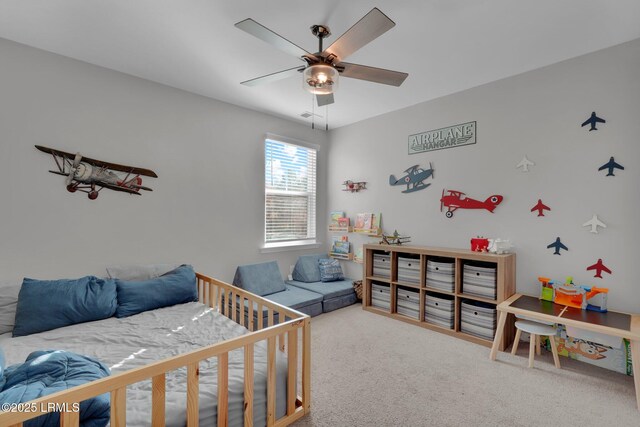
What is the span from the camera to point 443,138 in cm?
332

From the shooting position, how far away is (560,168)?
2.57m

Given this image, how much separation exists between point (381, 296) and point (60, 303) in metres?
3.07

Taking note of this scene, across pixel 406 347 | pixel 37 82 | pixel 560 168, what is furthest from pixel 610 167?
pixel 37 82

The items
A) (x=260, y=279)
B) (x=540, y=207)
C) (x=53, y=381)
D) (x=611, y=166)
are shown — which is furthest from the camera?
(x=260, y=279)

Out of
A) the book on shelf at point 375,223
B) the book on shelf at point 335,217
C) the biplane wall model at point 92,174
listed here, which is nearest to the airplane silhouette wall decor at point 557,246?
the book on shelf at point 375,223

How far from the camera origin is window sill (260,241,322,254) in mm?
3822

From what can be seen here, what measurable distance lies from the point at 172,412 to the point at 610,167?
341cm

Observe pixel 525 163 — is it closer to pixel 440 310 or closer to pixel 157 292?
pixel 440 310

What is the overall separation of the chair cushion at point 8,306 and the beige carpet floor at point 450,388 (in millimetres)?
2113

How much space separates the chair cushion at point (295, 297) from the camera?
3.16 m

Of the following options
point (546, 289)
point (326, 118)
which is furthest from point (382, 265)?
point (326, 118)

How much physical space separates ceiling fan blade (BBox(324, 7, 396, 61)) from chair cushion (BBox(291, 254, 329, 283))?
9.16 feet

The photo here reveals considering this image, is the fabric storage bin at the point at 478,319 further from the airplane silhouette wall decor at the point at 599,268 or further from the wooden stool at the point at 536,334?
the airplane silhouette wall decor at the point at 599,268

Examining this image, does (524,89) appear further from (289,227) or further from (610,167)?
(289,227)
